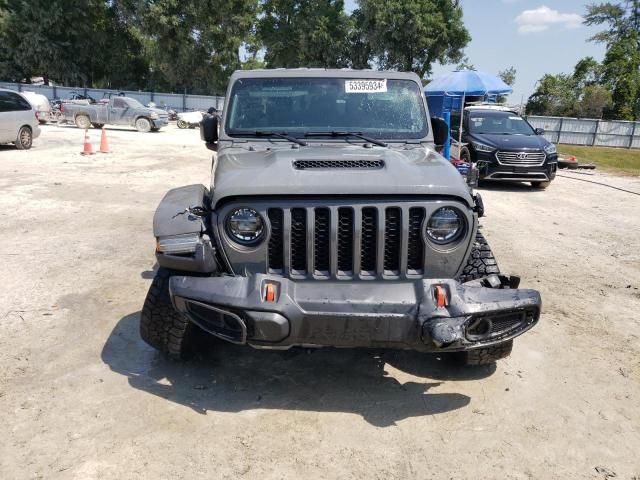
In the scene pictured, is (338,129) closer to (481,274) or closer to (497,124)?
(481,274)

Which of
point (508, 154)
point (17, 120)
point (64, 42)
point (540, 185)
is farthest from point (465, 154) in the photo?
point (64, 42)

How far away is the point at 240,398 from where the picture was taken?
3.39 m

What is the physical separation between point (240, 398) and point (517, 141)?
10.4 metres

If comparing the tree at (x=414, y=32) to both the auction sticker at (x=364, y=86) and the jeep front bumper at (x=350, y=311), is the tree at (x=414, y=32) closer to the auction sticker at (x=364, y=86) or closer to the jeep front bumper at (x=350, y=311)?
the auction sticker at (x=364, y=86)

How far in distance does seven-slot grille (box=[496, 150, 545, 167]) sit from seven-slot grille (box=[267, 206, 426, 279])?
9.33 metres

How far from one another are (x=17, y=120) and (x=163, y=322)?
13347 millimetres

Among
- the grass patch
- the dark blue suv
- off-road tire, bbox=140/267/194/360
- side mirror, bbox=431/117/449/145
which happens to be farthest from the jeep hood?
the grass patch

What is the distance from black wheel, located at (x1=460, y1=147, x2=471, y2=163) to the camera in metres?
12.4

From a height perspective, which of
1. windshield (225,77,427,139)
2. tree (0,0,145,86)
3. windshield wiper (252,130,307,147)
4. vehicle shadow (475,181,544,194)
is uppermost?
tree (0,0,145,86)

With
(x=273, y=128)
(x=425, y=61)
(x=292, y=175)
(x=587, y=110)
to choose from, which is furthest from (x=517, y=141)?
(x=425, y=61)

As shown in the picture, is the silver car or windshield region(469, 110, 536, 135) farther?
the silver car

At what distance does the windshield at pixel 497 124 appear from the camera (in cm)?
1288

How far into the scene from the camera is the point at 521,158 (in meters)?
11.7

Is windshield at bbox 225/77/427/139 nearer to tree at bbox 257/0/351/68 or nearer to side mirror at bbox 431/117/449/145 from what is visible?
side mirror at bbox 431/117/449/145
